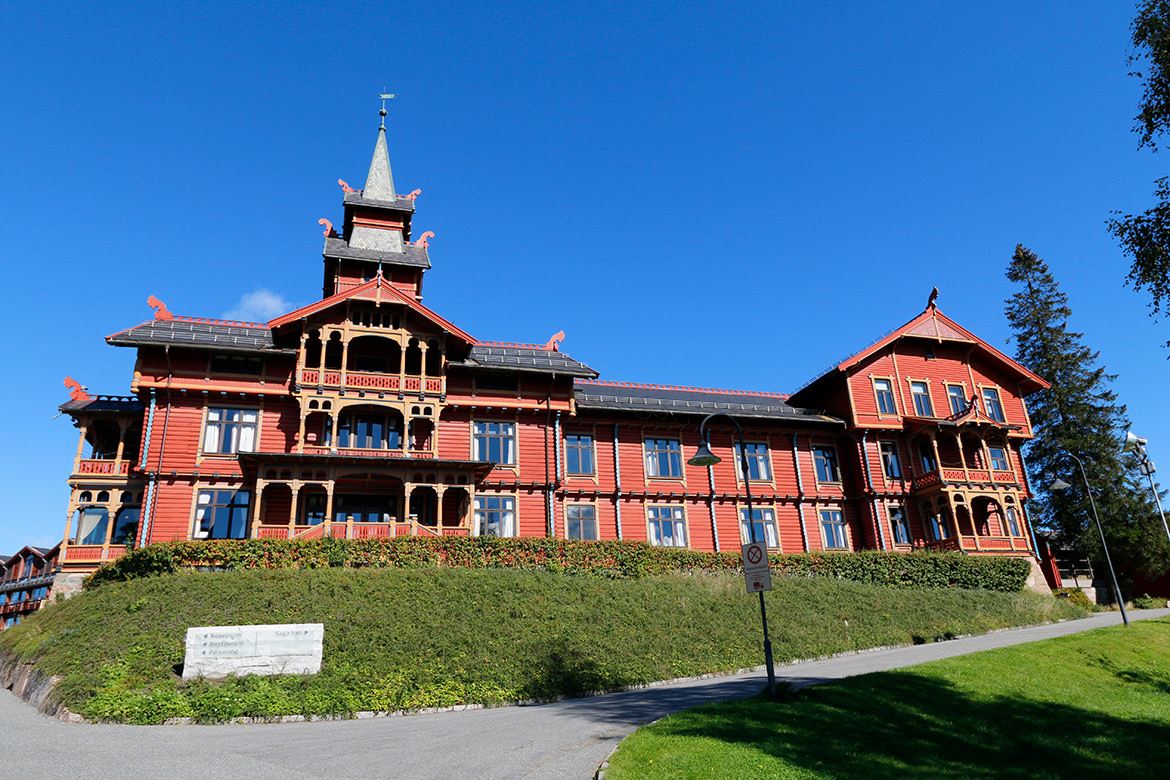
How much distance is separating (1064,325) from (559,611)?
1675 inches

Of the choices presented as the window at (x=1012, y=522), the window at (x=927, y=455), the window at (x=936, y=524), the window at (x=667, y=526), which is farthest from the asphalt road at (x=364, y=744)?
the window at (x=1012, y=522)

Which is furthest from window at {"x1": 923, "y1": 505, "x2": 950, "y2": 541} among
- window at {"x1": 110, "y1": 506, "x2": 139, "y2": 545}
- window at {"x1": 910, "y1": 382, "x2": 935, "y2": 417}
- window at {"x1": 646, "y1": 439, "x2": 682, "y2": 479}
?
window at {"x1": 110, "y1": 506, "x2": 139, "y2": 545}

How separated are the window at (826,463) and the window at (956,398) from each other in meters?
7.93

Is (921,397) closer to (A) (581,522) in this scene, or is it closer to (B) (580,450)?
(B) (580,450)

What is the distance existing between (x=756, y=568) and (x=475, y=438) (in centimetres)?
1864

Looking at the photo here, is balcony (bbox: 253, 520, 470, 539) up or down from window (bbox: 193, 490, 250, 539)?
down

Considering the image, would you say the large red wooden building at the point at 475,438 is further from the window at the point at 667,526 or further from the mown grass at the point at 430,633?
the mown grass at the point at 430,633

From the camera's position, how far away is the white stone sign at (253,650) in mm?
16281

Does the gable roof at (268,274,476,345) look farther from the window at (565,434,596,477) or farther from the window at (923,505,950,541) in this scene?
the window at (923,505,950,541)

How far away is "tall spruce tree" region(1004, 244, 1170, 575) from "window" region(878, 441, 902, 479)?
12.6 meters

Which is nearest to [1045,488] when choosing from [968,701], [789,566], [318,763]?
[789,566]

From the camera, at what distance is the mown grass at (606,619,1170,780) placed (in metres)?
10.4

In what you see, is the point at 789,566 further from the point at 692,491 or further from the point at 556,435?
the point at 556,435

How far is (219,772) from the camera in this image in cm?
1078
